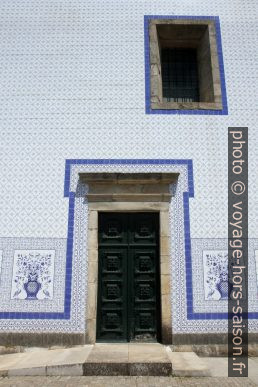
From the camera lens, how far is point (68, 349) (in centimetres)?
448

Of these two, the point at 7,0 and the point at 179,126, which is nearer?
the point at 179,126

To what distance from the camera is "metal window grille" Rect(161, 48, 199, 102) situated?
19.7 feet

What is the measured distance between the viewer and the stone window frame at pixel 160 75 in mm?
5434

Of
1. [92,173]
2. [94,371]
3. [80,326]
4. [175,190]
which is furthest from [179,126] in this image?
[94,371]

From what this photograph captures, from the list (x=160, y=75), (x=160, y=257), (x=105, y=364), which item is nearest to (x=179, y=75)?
(x=160, y=75)

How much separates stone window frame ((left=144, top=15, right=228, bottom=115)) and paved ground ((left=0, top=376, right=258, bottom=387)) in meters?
3.61

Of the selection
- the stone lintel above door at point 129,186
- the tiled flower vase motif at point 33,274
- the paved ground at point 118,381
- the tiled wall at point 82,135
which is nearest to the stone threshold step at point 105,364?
the paved ground at point 118,381

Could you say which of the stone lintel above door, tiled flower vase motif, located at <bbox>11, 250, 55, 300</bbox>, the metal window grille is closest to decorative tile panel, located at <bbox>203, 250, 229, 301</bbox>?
the stone lintel above door

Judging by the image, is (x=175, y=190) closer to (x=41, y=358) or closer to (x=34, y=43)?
(x=41, y=358)

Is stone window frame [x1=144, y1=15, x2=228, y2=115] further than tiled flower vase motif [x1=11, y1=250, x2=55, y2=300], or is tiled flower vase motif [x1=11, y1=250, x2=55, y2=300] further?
stone window frame [x1=144, y1=15, x2=228, y2=115]

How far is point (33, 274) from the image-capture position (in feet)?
15.6

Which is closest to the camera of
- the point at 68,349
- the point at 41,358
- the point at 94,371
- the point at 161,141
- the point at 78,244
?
the point at 94,371

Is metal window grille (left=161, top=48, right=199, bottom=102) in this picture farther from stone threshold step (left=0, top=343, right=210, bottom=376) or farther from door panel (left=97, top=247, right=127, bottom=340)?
stone threshold step (left=0, top=343, right=210, bottom=376)

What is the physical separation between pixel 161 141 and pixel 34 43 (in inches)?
106
